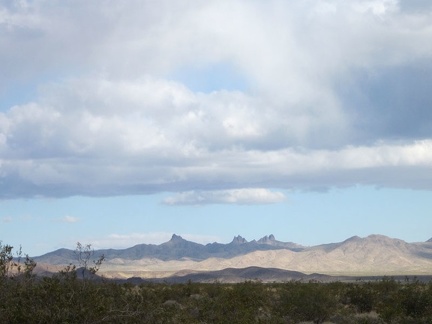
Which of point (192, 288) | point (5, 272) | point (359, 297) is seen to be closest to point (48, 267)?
point (192, 288)

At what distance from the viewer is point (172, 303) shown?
3456 cm

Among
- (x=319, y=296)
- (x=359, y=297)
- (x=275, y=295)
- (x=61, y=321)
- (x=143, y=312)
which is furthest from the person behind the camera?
(x=275, y=295)

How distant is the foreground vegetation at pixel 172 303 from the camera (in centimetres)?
1803

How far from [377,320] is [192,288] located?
25.3 m

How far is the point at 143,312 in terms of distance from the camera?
62.4ft

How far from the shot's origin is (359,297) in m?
52.1

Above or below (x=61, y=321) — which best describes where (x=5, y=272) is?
above

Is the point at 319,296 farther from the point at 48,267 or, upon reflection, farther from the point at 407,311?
the point at 48,267

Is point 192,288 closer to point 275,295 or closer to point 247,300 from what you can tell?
point 275,295

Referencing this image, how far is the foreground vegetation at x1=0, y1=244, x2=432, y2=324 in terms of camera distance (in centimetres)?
1803

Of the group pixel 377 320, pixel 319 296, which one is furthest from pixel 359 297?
pixel 377 320

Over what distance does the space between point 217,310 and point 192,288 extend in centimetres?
2254

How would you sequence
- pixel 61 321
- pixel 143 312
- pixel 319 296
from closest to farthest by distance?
1. pixel 61 321
2. pixel 143 312
3. pixel 319 296

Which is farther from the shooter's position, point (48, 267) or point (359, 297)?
point (48, 267)
